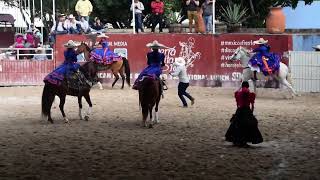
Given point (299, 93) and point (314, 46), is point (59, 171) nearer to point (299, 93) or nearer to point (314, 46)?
point (299, 93)

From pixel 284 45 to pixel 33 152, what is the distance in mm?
14665

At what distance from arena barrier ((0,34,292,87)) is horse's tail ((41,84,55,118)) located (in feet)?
30.5

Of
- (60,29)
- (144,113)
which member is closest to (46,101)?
(144,113)

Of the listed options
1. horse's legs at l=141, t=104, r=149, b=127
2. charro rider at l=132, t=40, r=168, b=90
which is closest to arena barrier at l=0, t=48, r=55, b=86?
charro rider at l=132, t=40, r=168, b=90

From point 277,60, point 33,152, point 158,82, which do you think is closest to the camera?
point 33,152

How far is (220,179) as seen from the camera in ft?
29.2

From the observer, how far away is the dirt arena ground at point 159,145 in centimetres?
945

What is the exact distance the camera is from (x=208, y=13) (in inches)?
1029

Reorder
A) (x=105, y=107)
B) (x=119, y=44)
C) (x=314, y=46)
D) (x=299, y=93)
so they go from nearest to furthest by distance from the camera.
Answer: (x=105, y=107)
(x=299, y=93)
(x=314, y=46)
(x=119, y=44)

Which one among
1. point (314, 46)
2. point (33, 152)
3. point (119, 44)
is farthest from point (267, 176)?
point (119, 44)

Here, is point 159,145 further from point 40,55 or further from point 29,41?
point 29,41

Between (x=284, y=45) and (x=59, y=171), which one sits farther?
(x=284, y=45)

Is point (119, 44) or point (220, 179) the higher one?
point (119, 44)

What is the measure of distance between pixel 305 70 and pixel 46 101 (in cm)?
1121
